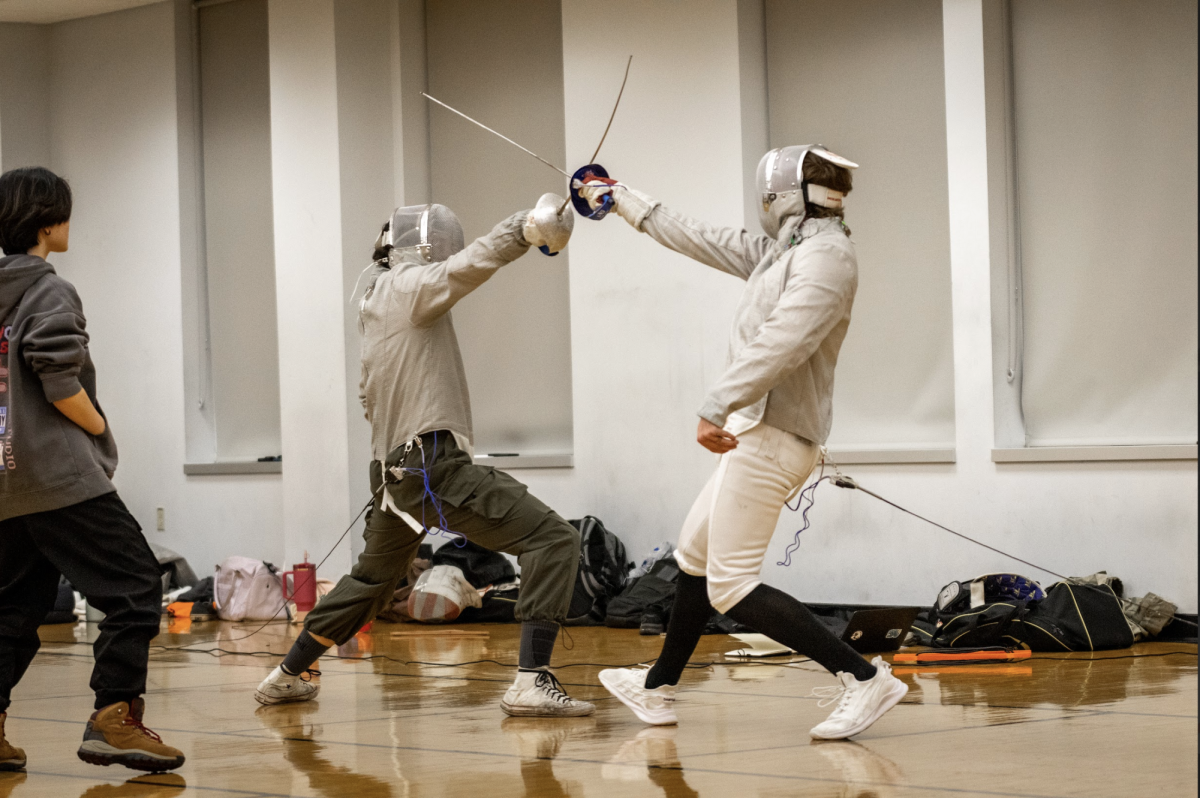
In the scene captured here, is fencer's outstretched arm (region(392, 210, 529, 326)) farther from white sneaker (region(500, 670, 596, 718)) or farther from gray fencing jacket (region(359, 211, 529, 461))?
white sneaker (region(500, 670, 596, 718))

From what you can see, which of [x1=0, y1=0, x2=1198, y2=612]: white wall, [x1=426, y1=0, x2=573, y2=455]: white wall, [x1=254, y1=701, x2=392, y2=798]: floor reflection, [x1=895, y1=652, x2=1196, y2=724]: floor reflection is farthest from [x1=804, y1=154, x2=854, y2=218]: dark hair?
[x1=426, y1=0, x2=573, y2=455]: white wall

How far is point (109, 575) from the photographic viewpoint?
10.0 ft

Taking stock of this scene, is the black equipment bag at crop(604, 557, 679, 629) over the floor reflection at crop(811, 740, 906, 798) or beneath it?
beneath

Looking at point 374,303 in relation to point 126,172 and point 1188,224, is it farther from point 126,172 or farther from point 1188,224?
point 126,172

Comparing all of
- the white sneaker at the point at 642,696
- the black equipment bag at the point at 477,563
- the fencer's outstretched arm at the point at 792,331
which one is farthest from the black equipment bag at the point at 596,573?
the fencer's outstretched arm at the point at 792,331

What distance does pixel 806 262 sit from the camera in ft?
10.8

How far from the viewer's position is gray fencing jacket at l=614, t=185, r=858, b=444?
125 inches

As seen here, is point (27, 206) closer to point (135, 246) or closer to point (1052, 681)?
point (1052, 681)

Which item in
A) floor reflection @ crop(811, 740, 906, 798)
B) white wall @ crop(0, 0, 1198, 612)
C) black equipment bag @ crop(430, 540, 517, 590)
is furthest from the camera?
black equipment bag @ crop(430, 540, 517, 590)

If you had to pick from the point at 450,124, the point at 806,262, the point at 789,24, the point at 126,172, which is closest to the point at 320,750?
the point at 806,262

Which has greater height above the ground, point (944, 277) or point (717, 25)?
point (717, 25)

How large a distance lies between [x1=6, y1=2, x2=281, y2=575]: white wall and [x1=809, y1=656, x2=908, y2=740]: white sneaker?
5528 mm

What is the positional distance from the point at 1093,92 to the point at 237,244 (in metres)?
4.91

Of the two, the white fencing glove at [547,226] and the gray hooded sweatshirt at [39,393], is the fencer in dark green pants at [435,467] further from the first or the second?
the gray hooded sweatshirt at [39,393]
